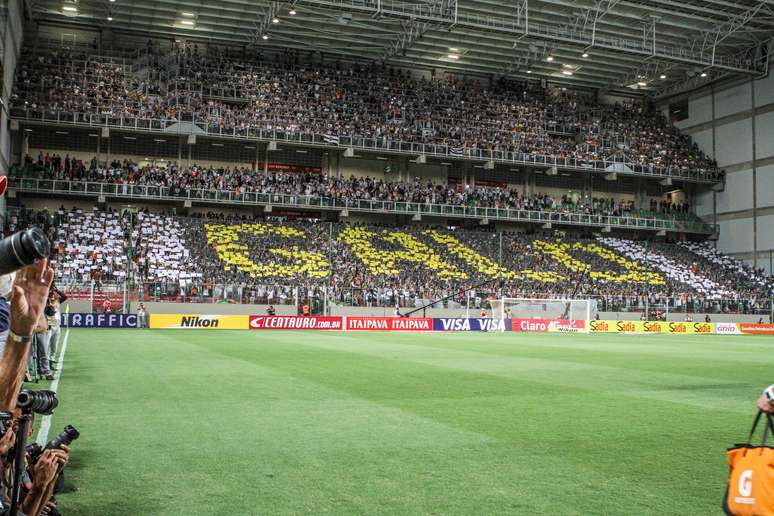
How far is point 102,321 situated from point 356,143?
24.7 m

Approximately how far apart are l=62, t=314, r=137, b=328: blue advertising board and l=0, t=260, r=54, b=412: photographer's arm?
3436cm

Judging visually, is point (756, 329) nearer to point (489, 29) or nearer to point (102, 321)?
point (489, 29)

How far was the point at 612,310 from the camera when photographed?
47.6 m

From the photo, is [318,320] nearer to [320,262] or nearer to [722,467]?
[320,262]

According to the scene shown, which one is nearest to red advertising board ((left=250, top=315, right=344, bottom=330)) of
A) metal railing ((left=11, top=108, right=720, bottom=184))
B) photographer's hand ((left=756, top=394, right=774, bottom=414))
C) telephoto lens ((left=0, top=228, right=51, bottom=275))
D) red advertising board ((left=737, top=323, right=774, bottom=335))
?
metal railing ((left=11, top=108, right=720, bottom=184))

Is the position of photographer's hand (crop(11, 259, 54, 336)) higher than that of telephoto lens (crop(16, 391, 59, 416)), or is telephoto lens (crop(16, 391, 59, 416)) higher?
photographer's hand (crop(11, 259, 54, 336))

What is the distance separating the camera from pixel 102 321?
3597 centimetres

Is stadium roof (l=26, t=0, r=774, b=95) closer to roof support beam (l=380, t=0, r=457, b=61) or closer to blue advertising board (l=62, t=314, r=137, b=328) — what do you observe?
roof support beam (l=380, t=0, r=457, b=61)

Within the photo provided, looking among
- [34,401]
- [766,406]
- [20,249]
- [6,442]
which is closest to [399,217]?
[766,406]

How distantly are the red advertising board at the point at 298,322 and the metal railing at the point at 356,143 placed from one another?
698 inches

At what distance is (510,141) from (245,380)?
48002mm

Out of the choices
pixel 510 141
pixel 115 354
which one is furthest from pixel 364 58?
pixel 115 354

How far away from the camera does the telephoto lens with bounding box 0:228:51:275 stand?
8.80 feet

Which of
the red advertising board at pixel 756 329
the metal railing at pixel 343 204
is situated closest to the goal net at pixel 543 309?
the red advertising board at pixel 756 329
